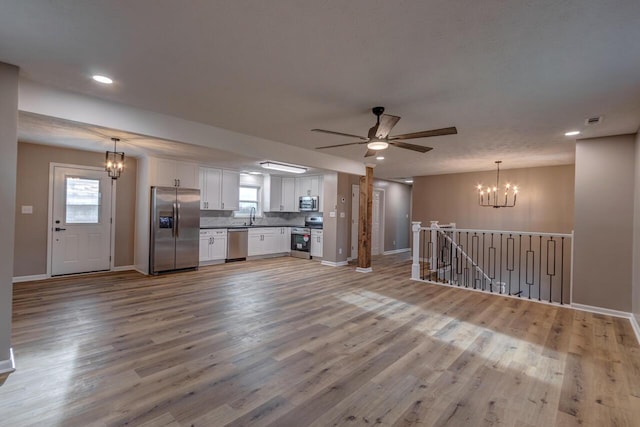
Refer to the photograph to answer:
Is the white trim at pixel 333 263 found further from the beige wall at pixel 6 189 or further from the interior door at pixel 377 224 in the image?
the beige wall at pixel 6 189

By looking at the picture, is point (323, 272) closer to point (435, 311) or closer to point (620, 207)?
point (435, 311)

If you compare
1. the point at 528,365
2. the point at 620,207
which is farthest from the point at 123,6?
the point at 620,207

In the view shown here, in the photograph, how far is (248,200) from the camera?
27.8ft

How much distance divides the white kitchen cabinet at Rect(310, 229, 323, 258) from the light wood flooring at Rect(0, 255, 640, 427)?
3.13m

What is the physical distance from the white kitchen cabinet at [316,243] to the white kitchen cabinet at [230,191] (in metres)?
2.10

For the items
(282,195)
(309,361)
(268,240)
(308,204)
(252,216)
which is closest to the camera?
(309,361)

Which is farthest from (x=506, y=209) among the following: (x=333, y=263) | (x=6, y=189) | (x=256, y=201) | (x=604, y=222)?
(x=6, y=189)

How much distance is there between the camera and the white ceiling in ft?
5.94

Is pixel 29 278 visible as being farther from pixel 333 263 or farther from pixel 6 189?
pixel 333 263

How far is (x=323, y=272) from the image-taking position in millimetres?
6477

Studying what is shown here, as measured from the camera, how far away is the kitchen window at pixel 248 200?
8.35 meters

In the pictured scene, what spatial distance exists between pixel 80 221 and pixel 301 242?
15.9 ft

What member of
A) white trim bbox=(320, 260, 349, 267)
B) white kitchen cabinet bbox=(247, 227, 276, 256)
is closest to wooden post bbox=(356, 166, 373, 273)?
white trim bbox=(320, 260, 349, 267)

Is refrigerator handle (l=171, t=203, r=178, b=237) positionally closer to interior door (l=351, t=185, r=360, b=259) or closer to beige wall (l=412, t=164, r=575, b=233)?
interior door (l=351, t=185, r=360, b=259)
